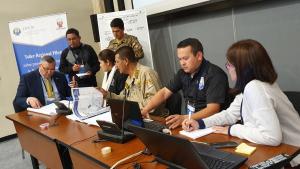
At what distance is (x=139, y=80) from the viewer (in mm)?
2652

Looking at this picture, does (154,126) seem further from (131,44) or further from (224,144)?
(131,44)

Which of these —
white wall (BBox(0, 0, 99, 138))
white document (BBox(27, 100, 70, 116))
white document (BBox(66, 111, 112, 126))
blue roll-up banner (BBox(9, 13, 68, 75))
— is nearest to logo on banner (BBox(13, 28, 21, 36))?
blue roll-up banner (BBox(9, 13, 68, 75))

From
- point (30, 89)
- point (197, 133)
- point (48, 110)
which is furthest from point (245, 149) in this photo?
point (30, 89)

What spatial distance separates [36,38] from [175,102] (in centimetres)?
315

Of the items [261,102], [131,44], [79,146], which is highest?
[131,44]

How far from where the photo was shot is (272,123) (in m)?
1.44

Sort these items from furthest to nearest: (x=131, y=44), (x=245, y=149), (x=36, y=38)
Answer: (x=36, y=38)
(x=131, y=44)
(x=245, y=149)

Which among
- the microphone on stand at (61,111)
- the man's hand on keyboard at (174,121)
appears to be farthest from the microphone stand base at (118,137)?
the microphone on stand at (61,111)

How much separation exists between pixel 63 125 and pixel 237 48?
150 cm

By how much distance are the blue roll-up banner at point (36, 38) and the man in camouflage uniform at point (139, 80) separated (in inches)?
97.6

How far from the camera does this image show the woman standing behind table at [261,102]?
4.75ft

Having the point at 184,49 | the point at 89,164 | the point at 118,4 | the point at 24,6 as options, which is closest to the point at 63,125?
the point at 89,164

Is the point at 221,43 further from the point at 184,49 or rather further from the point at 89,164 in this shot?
the point at 89,164

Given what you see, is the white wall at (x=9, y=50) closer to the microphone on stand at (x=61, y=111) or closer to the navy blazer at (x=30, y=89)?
the navy blazer at (x=30, y=89)
